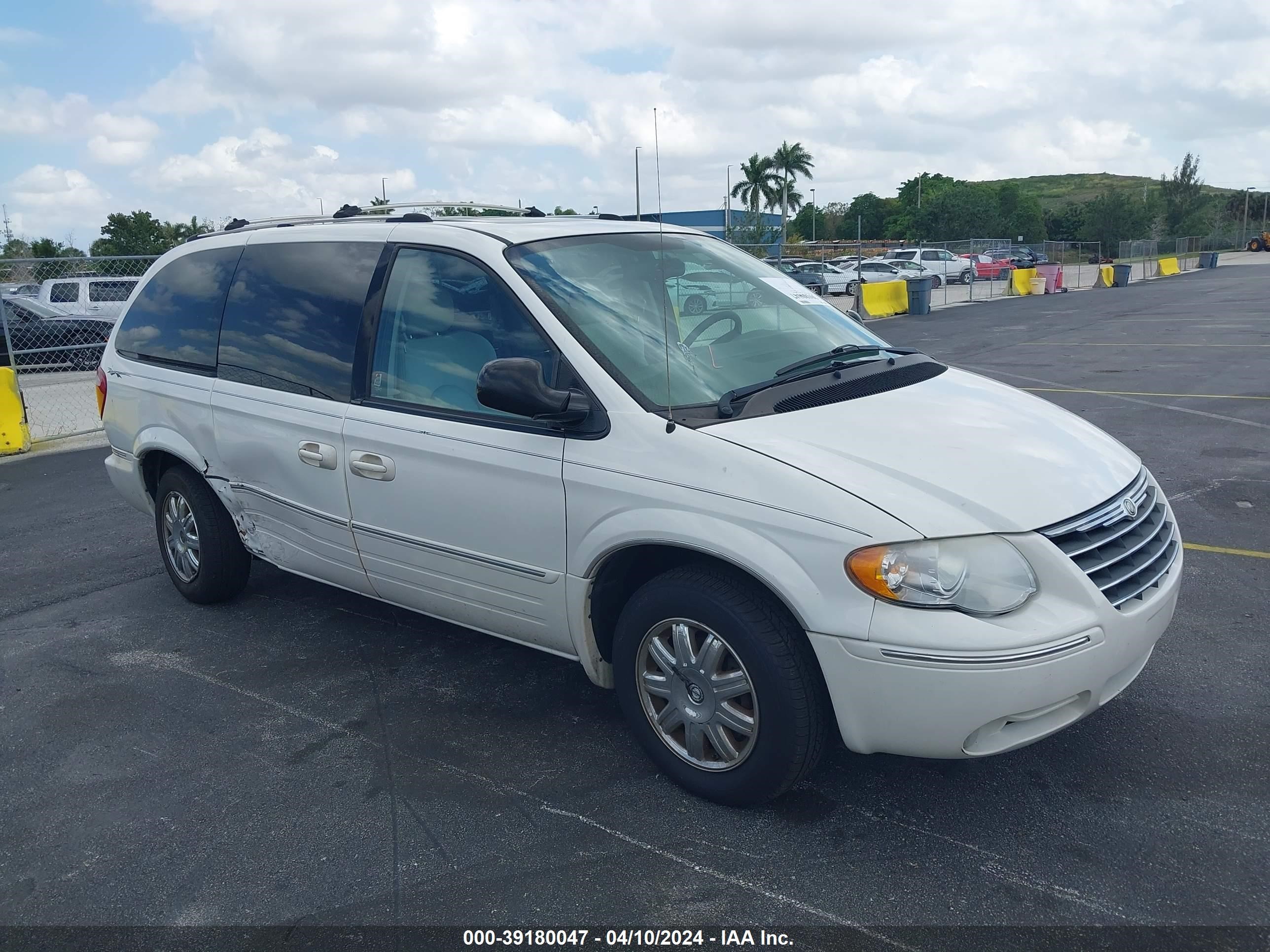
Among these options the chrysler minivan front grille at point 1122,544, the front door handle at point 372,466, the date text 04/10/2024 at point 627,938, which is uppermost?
the front door handle at point 372,466

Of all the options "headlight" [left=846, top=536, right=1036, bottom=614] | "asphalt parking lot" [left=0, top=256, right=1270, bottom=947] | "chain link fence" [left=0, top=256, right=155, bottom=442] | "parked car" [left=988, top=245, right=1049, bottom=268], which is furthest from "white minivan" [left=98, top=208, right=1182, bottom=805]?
"parked car" [left=988, top=245, right=1049, bottom=268]

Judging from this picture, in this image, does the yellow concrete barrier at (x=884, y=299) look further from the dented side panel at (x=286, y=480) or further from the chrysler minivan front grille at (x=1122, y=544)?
the chrysler minivan front grille at (x=1122, y=544)

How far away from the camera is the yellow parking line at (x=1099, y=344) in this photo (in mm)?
15695

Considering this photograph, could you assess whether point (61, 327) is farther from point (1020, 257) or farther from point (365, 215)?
point (1020, 257)

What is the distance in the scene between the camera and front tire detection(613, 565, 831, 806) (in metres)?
3.00

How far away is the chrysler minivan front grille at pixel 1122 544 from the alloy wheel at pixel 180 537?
4.10 m

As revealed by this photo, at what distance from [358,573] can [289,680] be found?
59 centimetres

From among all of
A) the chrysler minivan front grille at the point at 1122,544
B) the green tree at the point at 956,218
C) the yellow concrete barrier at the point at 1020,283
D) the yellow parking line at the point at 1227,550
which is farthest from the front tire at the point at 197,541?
the green tree at the point at 956,218

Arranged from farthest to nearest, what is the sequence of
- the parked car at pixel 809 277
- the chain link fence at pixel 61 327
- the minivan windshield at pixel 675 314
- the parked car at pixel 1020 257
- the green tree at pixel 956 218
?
the green tree at pixel 956 218, the parked car at pixel 1020 257, the parked car at pixel 809 277, the chain link fence at pixel 61 327, the minivan windshield at pixel 675 314

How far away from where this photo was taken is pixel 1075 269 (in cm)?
4566

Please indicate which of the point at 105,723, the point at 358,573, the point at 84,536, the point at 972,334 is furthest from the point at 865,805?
the point at 972,334

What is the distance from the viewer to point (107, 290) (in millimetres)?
16625

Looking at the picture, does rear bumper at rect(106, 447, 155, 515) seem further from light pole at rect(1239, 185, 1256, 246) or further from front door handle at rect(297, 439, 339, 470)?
light pole at rect(1239, 185, 1256, 246)

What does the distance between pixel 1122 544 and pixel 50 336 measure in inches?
602
